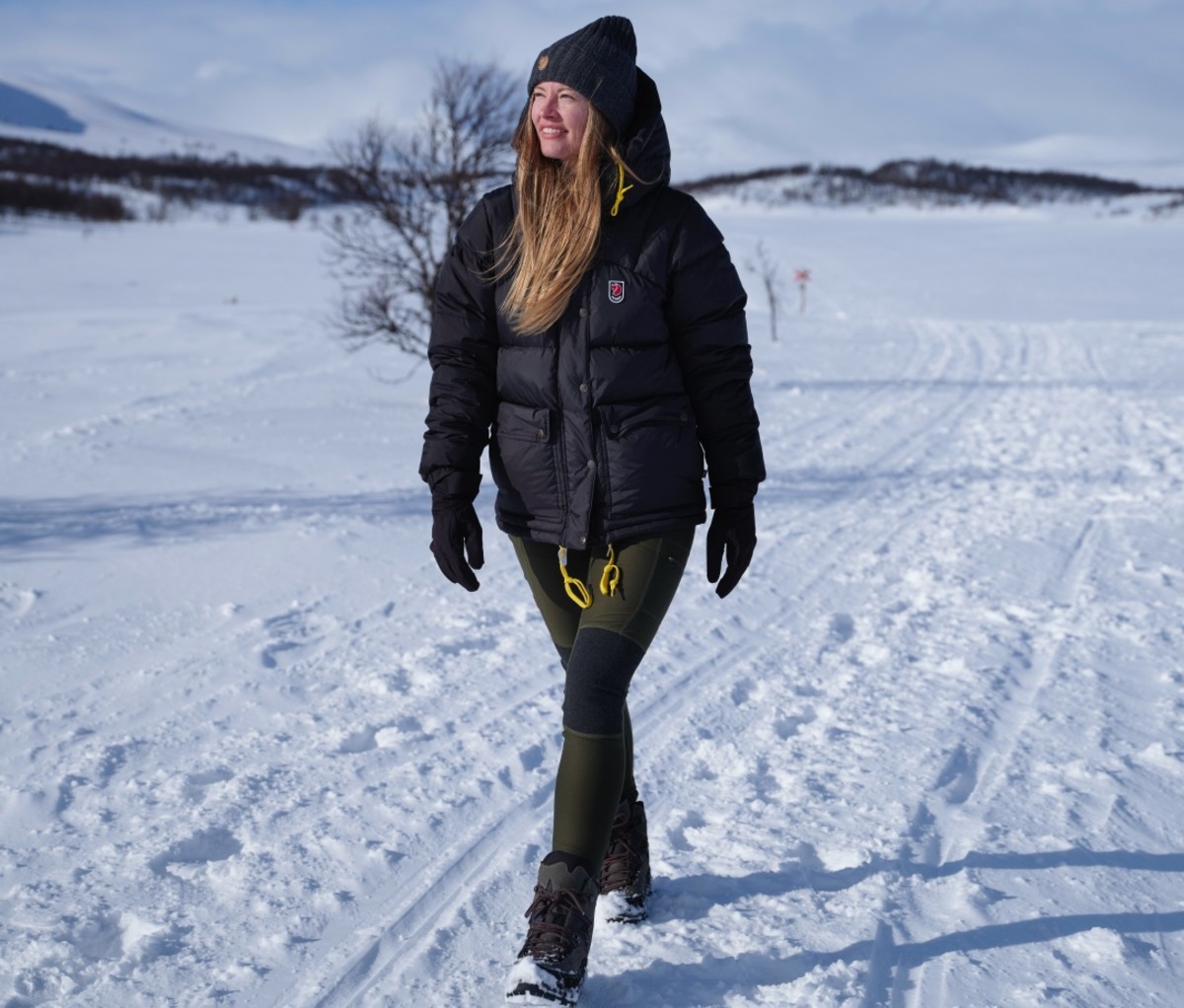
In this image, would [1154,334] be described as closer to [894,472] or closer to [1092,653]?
[894,472]

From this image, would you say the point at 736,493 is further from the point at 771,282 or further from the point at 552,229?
the point at 771,282

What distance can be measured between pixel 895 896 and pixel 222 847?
5.62ft

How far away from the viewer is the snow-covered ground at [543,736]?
236 centimetres

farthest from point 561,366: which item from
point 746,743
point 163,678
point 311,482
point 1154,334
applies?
point 1154,334

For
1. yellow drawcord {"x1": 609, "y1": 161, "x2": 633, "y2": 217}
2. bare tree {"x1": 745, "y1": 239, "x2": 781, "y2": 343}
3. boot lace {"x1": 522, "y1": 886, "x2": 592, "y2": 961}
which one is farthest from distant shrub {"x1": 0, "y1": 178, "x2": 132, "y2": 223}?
boot lace {"x1": 522, "y1": 886, "x2": 592, "y2": 961}

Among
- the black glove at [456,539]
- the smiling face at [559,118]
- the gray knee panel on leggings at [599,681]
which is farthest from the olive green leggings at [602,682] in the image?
the smiling face at [559,118]

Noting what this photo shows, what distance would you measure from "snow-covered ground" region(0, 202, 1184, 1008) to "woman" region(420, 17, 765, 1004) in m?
0.50

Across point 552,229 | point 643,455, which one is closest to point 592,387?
point 643,455

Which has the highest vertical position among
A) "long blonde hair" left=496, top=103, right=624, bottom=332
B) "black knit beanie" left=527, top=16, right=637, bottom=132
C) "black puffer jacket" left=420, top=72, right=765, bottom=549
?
"black knit beanie" left=527, top=16, right=637, bottom=132

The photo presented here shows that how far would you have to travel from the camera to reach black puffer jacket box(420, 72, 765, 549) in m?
2.09

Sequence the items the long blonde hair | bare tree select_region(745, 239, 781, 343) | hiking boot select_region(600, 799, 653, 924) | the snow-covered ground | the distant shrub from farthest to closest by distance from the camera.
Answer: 1. the distant shrub
2. bare tree select_region(745, 239, 781, 343)
3. hiking boot select_region(600, 799, 653, 924)
4. the snow-covered ground
5. the long blonde hair

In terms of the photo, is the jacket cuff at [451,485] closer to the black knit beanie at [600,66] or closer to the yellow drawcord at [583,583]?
the yellow drawcord at [583,583]

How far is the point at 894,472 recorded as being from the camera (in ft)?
25.4

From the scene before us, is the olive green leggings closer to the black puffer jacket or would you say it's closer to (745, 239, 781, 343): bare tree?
the black puffer jacket
